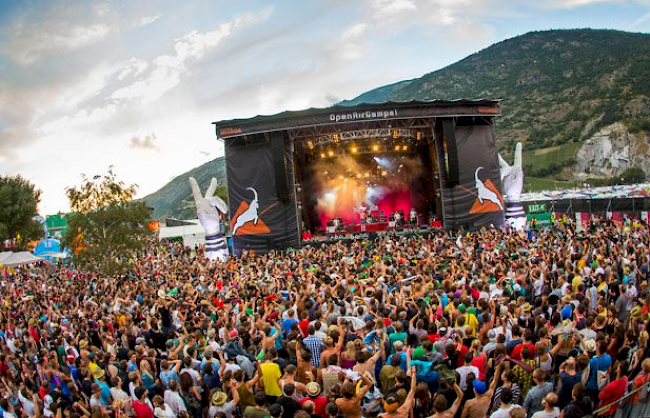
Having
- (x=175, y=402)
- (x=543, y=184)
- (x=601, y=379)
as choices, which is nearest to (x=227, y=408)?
(x=175, y=402)

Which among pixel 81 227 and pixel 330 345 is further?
pixel 81 227

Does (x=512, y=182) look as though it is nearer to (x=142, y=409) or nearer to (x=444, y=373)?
(x=444, y=373)

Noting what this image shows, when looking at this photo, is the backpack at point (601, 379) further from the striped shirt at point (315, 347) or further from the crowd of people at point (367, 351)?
the striped shirt at point (315, 347)

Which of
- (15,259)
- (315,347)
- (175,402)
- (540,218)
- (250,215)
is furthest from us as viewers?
(540,218)

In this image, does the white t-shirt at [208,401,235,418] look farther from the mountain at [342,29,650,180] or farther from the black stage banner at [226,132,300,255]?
the mountain at [342,29,650,180]

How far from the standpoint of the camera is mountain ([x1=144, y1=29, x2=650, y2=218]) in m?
64.9

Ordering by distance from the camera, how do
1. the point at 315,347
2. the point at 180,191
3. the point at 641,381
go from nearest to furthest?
the point at 641,381 < the point at 315,347 < the point at 180,191

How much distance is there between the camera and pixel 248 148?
21797mm

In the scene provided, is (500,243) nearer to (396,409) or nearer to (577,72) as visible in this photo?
(396,409)

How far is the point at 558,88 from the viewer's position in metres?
78.2

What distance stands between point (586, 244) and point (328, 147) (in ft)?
51.9

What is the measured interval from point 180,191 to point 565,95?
11921 centimetres

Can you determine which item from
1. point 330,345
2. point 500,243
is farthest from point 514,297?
point 500,243

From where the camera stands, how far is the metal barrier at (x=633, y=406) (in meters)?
3.89
